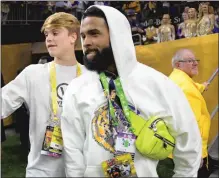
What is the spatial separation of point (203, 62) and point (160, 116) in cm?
275

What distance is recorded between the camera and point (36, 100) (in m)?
2.13

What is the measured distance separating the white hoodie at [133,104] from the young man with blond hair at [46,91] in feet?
1.20

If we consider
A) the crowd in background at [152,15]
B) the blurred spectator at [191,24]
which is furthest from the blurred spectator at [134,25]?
the blurred spectator at [191,24]

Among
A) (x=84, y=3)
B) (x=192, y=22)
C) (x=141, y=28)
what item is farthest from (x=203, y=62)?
(x=84, y=3)

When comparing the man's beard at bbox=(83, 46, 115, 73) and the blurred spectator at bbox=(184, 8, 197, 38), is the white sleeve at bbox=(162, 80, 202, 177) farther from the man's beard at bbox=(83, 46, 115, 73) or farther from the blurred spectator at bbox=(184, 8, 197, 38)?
the blurred spectator at bbox=(184, 8, 197, 38)

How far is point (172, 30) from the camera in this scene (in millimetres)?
4750

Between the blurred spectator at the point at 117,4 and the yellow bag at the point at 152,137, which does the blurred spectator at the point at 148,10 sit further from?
the yellow bag at the point at 152,137

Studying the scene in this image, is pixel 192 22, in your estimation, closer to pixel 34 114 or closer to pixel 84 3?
pixel 84 3

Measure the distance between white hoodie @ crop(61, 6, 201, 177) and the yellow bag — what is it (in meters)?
0.03

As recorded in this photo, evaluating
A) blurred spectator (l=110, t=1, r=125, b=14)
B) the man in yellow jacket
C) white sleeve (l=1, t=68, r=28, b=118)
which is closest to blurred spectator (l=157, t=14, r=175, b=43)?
blurred spectator (l=110, t=1, r=125, b=14)

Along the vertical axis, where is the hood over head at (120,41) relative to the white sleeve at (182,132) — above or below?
above

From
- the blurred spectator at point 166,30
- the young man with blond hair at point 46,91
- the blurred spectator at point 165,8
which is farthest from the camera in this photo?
the blurred spectator at point 165,8

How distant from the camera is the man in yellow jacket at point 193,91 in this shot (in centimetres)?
284

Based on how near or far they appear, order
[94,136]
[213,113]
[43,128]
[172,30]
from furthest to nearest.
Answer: [172,30], [213,113], [43,128], [94,136]
